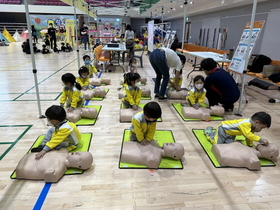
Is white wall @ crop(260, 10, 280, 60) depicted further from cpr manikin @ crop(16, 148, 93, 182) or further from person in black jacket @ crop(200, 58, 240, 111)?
cpr manikin @ crop(16, 148, 93, 182)

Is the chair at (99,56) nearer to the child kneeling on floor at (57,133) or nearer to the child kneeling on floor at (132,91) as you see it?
the child kneeling on floor at (132,91)

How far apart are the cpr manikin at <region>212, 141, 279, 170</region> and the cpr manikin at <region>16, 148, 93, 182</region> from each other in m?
1.36

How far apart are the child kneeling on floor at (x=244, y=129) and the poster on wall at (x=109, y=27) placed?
12.1 meters

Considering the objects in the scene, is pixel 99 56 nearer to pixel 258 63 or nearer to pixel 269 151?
pixel 258 63

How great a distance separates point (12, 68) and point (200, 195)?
24.2ft

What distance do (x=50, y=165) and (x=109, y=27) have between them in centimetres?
1551

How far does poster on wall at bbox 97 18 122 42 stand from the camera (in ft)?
45.7

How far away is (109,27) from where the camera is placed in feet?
52.1

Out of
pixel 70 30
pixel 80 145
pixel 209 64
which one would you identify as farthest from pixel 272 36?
pixel 70 30

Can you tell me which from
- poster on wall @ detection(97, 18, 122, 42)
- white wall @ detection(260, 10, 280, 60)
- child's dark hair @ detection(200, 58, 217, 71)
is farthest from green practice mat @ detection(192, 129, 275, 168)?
poster on wall @ detection(97, 18, 122, 42)

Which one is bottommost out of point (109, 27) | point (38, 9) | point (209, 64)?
point (209, 64)

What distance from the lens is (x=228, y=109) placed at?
3.67 metres

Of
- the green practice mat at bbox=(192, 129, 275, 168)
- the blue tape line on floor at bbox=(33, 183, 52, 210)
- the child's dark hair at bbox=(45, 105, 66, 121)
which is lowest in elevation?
the blue tape line on floor at bbox=(33, 183, 52, 210)

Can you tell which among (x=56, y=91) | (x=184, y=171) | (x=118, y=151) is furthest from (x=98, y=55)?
(x=184, y=171)
